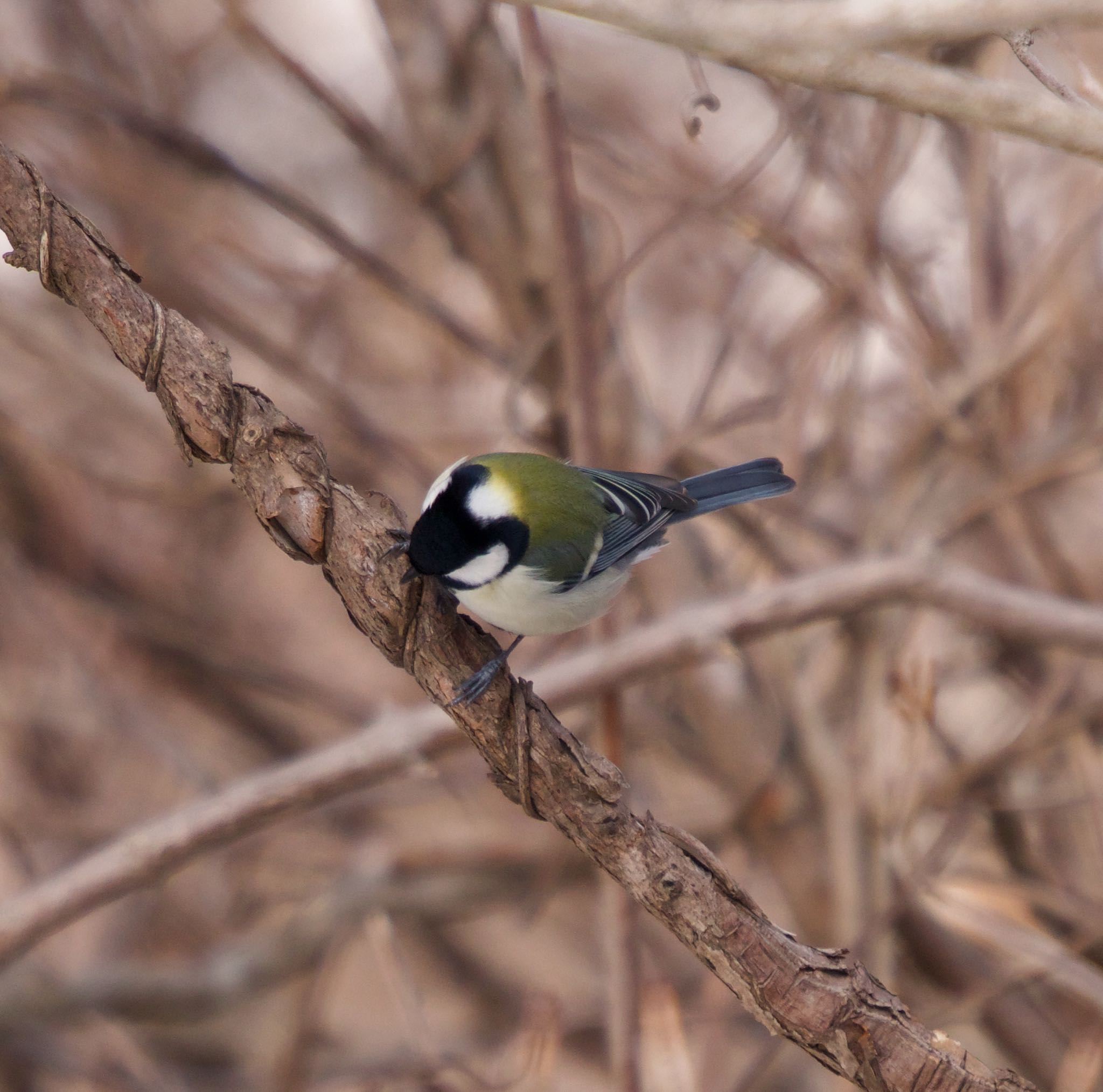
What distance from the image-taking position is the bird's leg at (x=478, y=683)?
93cm

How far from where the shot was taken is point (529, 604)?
56.1 inches

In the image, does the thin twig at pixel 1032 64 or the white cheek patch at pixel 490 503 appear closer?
the thin twig at pixel 1032 64

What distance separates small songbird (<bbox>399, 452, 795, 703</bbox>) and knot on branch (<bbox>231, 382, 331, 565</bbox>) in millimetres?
169

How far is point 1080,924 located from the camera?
7.12 ft

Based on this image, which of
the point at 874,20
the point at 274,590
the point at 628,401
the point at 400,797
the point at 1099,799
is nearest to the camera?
the point at 874,20

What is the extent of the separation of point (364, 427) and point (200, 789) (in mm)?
903

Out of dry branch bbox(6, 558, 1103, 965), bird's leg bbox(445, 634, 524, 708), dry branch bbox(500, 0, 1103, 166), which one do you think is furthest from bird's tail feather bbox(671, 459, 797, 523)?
dry branch bbox(500, 0, 1103, 166)

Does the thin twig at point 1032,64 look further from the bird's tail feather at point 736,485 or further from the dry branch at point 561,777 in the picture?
the bird's tail feather at point 736,485

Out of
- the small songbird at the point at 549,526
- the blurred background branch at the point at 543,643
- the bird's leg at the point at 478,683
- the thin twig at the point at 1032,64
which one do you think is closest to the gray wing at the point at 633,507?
the small songbird at the point at 549,526

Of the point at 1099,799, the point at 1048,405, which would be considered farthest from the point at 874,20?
the point at 1048,405

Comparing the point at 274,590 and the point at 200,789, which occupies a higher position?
the point at 274,590

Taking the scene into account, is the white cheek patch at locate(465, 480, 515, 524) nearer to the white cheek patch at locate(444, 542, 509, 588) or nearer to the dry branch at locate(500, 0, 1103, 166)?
the white cheek patch at locate(444, 542, 509, 588)

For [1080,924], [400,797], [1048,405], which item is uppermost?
[1048,405]

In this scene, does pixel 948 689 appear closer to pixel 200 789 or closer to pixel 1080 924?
pixel 1080 924
